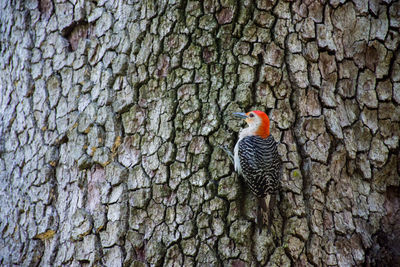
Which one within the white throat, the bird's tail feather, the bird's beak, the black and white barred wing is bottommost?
the bird's tail feather

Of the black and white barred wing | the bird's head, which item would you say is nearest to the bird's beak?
the bird's head

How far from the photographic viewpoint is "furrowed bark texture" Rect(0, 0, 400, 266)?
8.32 ft

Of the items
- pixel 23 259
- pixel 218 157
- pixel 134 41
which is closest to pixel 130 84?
pixel 134 41

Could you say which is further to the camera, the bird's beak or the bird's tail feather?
the bird's beak

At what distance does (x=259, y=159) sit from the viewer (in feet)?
9.11

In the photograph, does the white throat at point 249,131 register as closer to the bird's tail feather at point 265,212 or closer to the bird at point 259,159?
the bird at point 259,159

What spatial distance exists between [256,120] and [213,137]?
314mm

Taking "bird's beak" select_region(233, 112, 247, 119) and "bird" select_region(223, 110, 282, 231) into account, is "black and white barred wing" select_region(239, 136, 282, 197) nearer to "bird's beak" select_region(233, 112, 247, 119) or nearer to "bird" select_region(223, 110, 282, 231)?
Result: "bird" select_region(223, 110, 282, 231)

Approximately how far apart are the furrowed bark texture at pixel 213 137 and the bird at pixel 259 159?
7 cm

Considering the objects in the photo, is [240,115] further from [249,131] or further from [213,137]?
[213,137]

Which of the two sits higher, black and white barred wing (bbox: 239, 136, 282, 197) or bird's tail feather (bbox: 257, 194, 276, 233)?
black and white barred wing (bbox: 239, 136, 282, 197)

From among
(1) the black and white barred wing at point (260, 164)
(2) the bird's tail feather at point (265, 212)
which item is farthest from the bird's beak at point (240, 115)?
(2) the bird's tail feather at point (265, 212)

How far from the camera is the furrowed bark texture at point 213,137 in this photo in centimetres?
254

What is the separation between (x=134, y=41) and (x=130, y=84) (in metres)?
0.31
